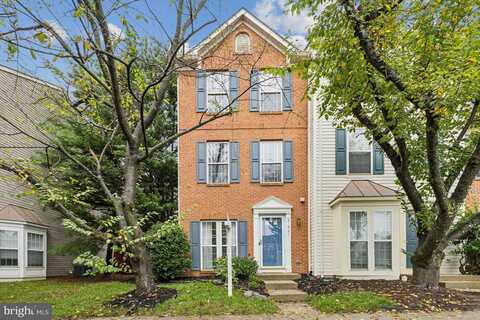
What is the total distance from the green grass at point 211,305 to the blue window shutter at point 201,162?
5.69 metres

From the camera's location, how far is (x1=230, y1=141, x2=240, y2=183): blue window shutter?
13767 mm

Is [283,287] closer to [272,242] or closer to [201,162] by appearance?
[272,242]

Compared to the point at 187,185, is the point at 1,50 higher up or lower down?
higher up

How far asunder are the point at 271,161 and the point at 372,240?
4218 millimetres

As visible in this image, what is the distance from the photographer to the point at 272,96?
14000 millimetres

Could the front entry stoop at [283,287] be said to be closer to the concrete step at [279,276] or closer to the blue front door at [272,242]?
the concrete step at [279,276]

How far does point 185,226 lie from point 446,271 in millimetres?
8570

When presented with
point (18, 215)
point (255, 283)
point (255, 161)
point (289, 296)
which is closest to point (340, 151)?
point (255, 161)

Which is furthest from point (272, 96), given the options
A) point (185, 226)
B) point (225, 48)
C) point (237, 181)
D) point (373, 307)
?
point (373, 307)

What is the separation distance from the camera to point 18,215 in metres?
15.4

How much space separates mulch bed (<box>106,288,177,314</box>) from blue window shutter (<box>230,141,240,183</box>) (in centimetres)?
601

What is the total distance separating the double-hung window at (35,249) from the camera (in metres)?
15.8

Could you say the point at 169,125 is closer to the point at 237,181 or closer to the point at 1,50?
the point at 237,181

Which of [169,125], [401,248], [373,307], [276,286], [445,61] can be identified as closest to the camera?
[445,61]
